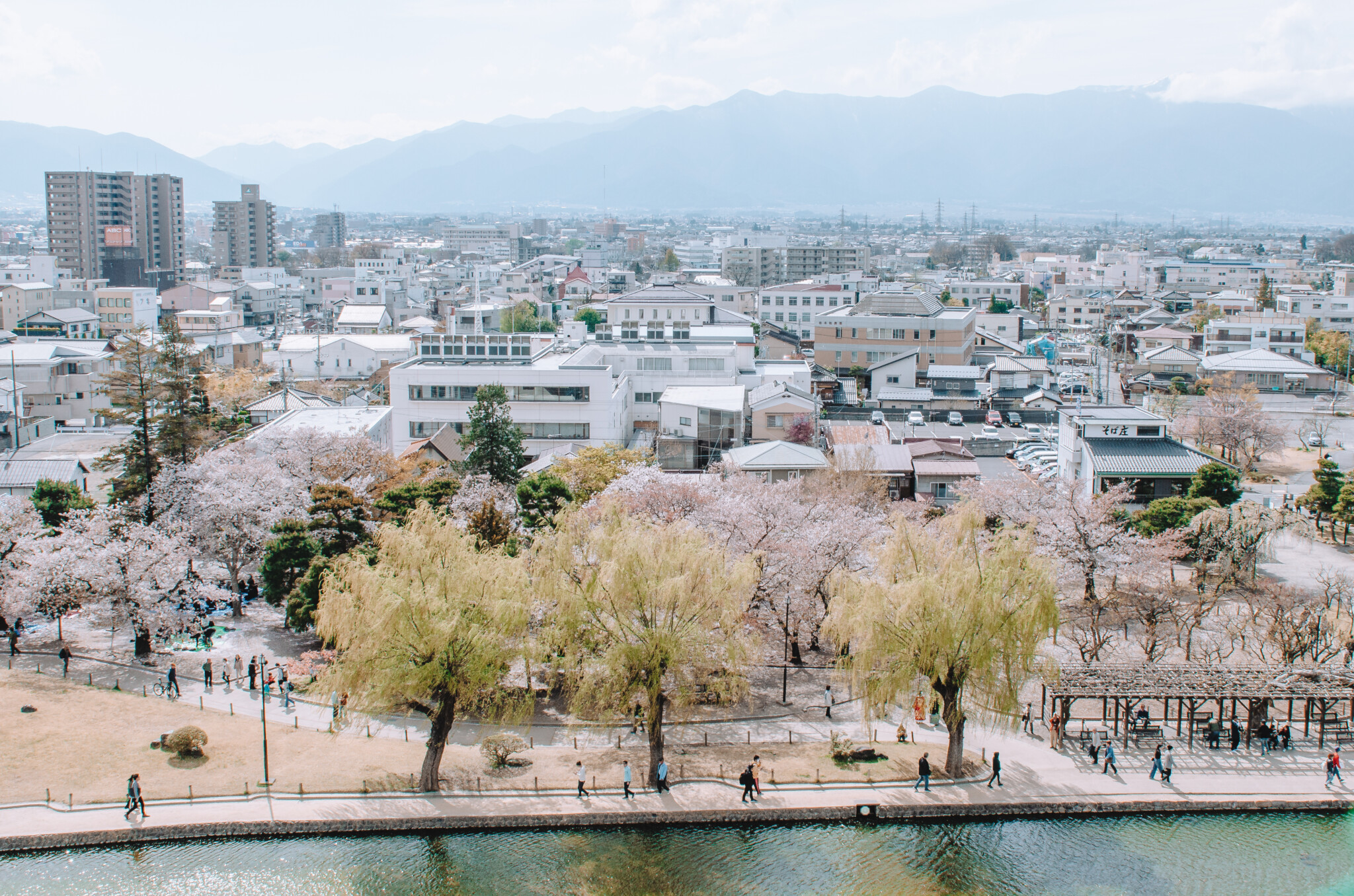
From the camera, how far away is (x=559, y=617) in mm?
16938

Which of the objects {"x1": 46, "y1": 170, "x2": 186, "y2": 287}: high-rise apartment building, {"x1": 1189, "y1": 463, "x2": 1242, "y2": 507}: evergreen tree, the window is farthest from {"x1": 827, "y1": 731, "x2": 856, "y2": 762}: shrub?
{"x1": 46, "y1": 170, "x2": 186, "y2": 287}: high-rise apartment building

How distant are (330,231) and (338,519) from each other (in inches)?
6754

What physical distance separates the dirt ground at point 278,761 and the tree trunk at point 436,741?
0.37 metres

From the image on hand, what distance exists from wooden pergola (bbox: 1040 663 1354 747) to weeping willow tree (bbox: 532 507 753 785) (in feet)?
19.0

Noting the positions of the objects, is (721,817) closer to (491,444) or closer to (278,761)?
(278,761)

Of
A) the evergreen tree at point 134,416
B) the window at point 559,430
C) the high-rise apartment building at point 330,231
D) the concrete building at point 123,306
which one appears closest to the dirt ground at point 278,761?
the evergreen tree at point 134,416

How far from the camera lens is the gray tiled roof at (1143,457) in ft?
95.6

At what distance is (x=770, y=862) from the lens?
50.5 feet

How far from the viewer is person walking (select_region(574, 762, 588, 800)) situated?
647 inches

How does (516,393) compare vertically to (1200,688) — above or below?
above

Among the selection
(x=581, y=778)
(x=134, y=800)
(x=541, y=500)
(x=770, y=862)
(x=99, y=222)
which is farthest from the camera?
(x=99, y=222)

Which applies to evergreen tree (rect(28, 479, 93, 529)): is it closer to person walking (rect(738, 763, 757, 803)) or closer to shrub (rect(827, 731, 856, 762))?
person walking (rect(738, 763, 757, 803))

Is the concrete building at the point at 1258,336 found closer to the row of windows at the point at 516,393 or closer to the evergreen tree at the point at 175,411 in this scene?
the row of windows at the point at 516,393

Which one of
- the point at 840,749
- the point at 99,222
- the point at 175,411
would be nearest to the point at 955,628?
the point at 840,749
